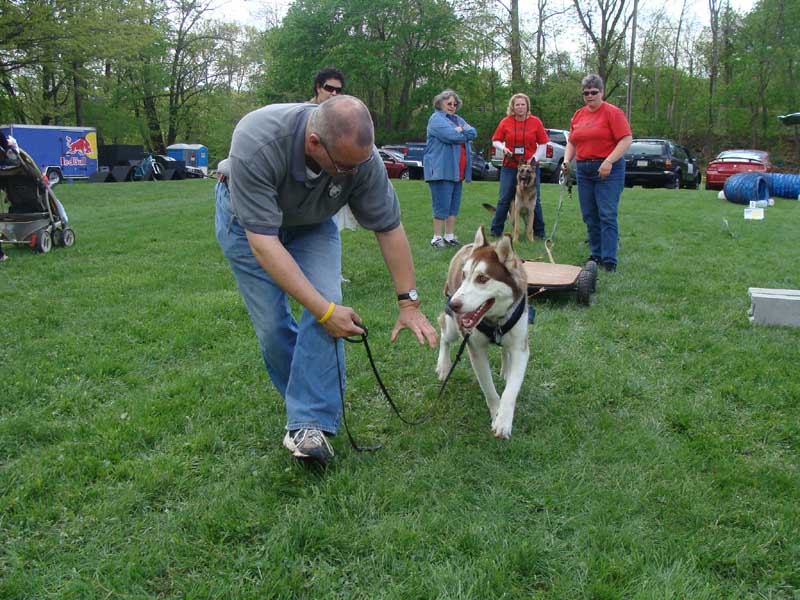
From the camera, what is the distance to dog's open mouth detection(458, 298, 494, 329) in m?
3.23

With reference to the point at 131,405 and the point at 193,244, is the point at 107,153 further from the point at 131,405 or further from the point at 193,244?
the point at 131,405

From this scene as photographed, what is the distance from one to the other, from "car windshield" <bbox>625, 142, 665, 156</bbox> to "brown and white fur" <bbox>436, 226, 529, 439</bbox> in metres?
18.2

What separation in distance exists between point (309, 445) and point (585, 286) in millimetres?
3686

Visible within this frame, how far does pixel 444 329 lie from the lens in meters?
4.03

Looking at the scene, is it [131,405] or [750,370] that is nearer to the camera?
[131,405]

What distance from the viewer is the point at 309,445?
2.82 metres

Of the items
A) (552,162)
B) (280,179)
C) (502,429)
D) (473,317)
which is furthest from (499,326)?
(552,162)

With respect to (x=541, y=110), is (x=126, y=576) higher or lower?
lower

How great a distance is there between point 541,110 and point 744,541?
36094 millimetres

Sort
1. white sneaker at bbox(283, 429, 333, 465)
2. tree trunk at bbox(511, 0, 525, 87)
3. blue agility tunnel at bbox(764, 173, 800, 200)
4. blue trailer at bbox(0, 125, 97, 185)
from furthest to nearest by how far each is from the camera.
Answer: tree trunk at bbox(511, 0, 525, 87) → blue trailer at bbox(0, 125, 97, 185) → blue agility tunnel at bbox(764, 173, 800, 200) → white sneaker at bbox(283, 429, 333, 465)

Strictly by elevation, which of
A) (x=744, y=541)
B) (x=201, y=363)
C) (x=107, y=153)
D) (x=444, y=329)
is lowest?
(x=744, y=541)

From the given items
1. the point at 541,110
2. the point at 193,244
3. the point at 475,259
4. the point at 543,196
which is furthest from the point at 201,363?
the point at 541,110

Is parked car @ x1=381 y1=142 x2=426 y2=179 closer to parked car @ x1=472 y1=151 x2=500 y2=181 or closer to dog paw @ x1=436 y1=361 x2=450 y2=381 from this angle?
parked car @ x1=472 y1=151 x2=500 y2=181

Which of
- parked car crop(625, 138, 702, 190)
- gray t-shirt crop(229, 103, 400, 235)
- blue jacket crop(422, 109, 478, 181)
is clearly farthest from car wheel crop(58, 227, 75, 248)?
parked car crop(625, 138, 702, 190)
